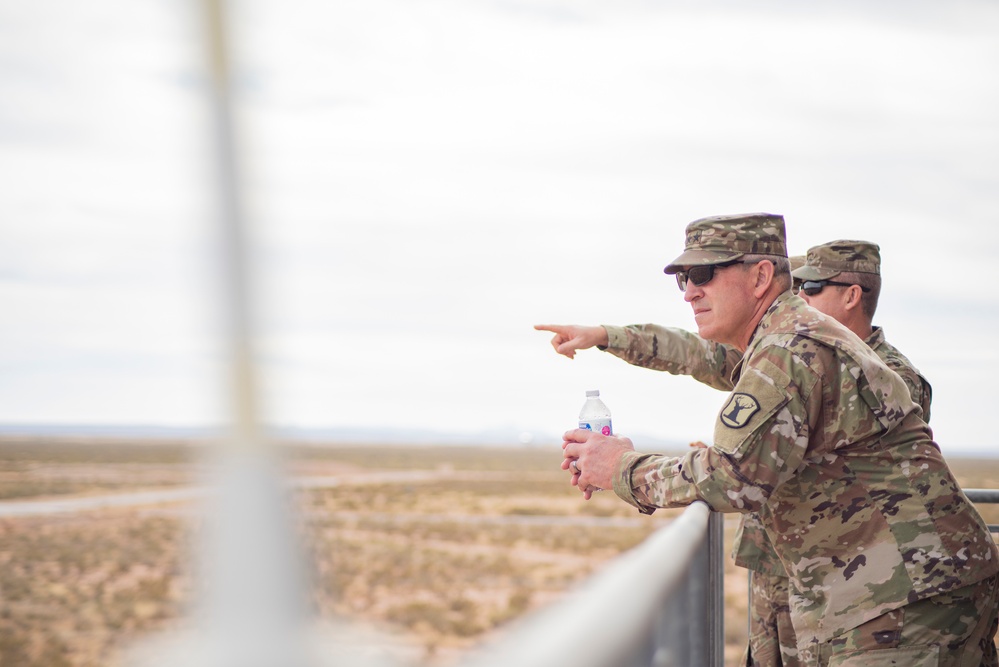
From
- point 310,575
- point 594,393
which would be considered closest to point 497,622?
point 594,393

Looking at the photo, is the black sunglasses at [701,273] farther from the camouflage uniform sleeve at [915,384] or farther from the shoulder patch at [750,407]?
the camouflage uniform sleeve at [915,384]

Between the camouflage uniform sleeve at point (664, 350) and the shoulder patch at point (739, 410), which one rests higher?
the camouflage uniform sleeve at point (664, 350)

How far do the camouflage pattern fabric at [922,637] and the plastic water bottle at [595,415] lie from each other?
95 centimetres

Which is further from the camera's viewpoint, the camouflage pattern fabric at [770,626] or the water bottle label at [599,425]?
the camouflage pattern fabric at [770,626]

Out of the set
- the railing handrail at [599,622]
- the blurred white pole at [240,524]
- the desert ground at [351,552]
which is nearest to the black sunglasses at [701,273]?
the desert ground at [351,552]

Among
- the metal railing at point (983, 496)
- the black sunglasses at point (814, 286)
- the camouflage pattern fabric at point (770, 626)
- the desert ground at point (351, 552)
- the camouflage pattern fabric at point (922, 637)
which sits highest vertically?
the black sunglasses at point (814, 286)

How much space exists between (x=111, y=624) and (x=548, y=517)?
32583 mm

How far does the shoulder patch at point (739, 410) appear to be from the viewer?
8.40 ft

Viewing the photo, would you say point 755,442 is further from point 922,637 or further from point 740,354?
point 740,354

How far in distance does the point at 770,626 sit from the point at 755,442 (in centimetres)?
157

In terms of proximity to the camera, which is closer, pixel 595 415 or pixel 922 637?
pixel 922 637

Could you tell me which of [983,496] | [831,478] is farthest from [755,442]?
[983,496]

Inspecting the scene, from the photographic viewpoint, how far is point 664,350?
3.90 meters

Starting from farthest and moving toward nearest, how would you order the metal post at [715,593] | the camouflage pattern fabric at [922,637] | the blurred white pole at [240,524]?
the metal post at [715,593]
the camouflage pattern fabric at [922,637]
the blurred white pole at [240,524]
